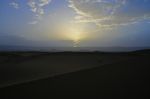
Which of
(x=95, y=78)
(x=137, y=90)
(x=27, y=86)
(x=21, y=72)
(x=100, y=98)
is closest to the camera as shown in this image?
(x=100, y=98)

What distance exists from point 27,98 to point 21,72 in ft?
18.8

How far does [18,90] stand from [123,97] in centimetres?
342

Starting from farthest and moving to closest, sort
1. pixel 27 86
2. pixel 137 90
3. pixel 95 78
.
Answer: pixel 95 78, pixel 27 86, pixel 137 90

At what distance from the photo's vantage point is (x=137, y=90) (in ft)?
21.1

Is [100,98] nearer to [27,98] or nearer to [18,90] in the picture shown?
[27,98]

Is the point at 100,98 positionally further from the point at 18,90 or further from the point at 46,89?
the point at 18,90

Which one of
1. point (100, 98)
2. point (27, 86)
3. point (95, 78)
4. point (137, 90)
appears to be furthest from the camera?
point (95, 78)

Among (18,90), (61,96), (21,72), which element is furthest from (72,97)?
(21,72)

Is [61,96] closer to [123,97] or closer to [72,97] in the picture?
[72,97]

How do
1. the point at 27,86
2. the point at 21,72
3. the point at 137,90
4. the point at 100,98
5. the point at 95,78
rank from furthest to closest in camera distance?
1. the point at 21,72
2. the point at 95,78
3. the point at 27,86
4. the point at 137,90
5. the point at 100,98

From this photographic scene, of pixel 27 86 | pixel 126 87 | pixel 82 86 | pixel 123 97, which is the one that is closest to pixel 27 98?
pixel 27 86

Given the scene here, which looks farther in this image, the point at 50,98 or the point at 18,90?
the point at 18,90

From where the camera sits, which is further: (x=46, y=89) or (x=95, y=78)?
(x=95, y=78)

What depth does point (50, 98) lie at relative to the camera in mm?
5715
